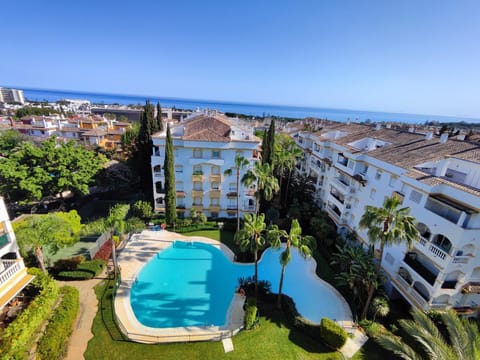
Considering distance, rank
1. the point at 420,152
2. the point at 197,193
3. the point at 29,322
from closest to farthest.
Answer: the point at 29,322 < the point at 420,152 < the point at 197,193

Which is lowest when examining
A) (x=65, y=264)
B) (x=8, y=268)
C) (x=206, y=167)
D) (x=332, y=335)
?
(x=65, y=264)

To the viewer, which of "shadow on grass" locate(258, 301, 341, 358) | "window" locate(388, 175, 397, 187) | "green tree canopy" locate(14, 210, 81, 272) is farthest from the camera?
"window" locate(388, 175, 397, 187)

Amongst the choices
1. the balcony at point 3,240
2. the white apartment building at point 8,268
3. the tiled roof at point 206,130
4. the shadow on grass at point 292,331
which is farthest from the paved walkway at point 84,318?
the tiled roof at point 206,130

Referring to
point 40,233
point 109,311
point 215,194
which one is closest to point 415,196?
point 215,194

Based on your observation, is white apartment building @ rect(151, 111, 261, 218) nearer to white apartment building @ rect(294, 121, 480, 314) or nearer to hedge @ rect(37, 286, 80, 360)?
white apartment building @ rect(294, 121, 480, 314)

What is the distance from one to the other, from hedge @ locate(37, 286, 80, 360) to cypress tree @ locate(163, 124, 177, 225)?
15354 millimetres

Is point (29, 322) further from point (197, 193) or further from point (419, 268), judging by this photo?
point (419, 268)

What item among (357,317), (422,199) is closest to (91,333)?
(357,317)

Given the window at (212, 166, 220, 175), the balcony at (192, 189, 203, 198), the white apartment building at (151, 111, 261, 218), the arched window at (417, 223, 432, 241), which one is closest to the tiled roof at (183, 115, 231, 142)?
the white apartment building at (151, 111, 261, 218)

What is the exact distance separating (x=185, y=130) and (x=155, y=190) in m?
10.9

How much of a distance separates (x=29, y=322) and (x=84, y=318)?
15.4 ft

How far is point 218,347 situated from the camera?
16.4m

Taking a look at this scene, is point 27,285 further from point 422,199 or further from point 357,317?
point 422,199

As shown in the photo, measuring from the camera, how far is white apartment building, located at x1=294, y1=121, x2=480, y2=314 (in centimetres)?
1722
